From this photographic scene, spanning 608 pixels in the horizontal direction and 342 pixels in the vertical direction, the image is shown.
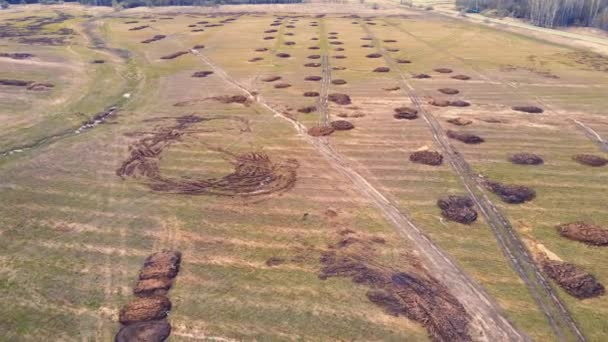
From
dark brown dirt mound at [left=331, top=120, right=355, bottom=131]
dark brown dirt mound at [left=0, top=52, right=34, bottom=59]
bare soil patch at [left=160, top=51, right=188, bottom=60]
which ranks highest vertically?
bare soil patch at [left=160, top=51, right=188, bottom=60]

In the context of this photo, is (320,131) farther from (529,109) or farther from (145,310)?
(145,310)

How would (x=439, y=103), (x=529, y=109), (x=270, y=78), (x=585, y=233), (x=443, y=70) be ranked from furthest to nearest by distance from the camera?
(x=443, y=70)
(x=270, y=78)
(x=439, y=103)
(x=529, y=109)
(x=585, y=233)

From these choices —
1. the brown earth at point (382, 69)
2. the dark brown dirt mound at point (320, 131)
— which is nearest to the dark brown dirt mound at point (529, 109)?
the brown earth at point (382, 69)

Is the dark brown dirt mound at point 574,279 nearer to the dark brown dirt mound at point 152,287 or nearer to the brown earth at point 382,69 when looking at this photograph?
the dark brown dirt mound at point 152,287

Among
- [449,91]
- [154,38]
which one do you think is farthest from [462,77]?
[154,38]

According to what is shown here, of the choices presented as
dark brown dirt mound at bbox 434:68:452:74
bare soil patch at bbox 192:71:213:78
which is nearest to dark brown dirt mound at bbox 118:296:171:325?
bare soil patch at bbox 192:71:213:78

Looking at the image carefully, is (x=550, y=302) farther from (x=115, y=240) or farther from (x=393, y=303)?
(x=115, y=240)

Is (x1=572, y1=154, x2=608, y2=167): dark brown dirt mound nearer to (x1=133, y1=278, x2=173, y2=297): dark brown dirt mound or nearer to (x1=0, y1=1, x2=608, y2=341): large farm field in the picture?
(x1=0, y1=1, x2=608, y2=341): large farm field
